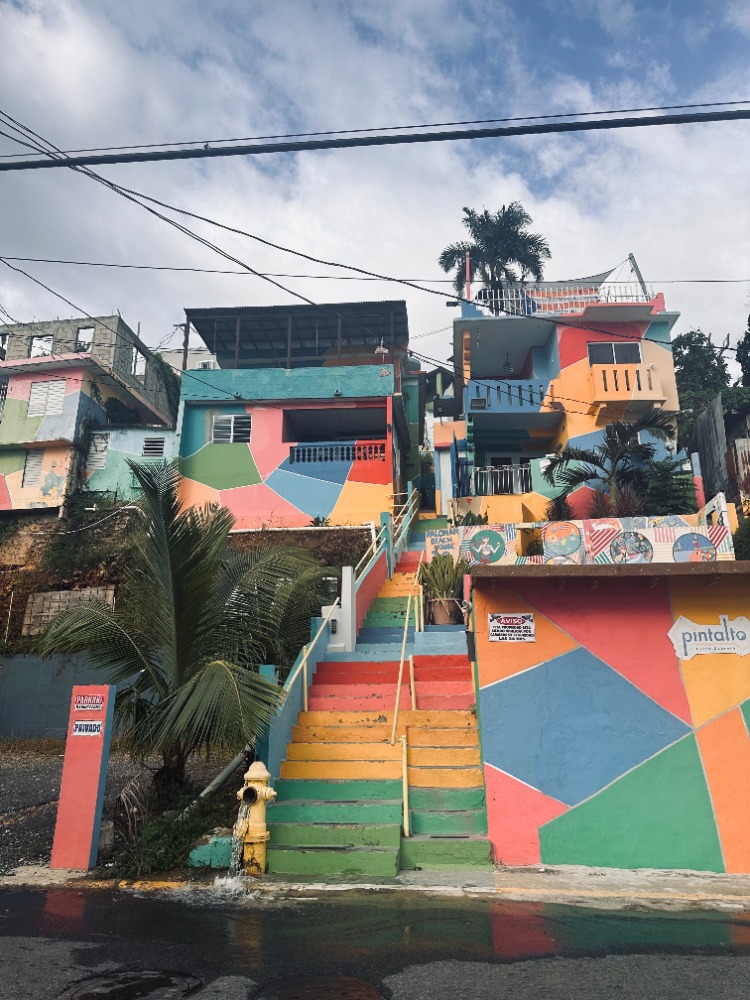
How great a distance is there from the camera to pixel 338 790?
755 cm

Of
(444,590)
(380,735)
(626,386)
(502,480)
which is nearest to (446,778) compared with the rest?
(380,735)

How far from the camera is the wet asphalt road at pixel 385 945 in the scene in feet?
13.5

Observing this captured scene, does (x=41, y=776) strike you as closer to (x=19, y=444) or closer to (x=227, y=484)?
(x=227, y=484)

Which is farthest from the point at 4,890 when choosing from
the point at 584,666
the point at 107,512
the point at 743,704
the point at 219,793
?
the point at 107,512

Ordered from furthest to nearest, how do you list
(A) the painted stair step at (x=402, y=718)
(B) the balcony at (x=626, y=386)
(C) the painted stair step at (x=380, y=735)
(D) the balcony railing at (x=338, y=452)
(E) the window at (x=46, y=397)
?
(E) the window at (x=46, y=397) → (D) the balcony railing at (x=338, y=452) → (B) the balcony at (x=626, y=386) → (A) the painted stair step at (x=402, y=718) → (C) the painted stair step at (x=380, y=735)

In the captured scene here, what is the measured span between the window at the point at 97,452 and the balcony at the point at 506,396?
11625 millimetres

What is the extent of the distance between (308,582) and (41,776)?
201 inches

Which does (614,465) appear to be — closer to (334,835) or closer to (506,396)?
(506,396)

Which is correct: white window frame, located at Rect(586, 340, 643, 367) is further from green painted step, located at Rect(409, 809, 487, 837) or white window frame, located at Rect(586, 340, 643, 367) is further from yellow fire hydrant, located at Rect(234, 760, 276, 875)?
yellow fire hydrant, located at Rect(234, 760, 276, 875)

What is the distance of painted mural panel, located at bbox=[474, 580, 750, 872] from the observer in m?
6.91

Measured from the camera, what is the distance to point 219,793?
7.89 m

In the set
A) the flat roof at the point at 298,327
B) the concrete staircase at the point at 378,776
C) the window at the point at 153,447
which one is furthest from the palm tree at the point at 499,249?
the concrete staircase at the point at 378,776

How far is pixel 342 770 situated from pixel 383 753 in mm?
527

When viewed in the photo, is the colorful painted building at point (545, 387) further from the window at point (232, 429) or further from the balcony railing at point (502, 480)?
the window at point (232, 429)
